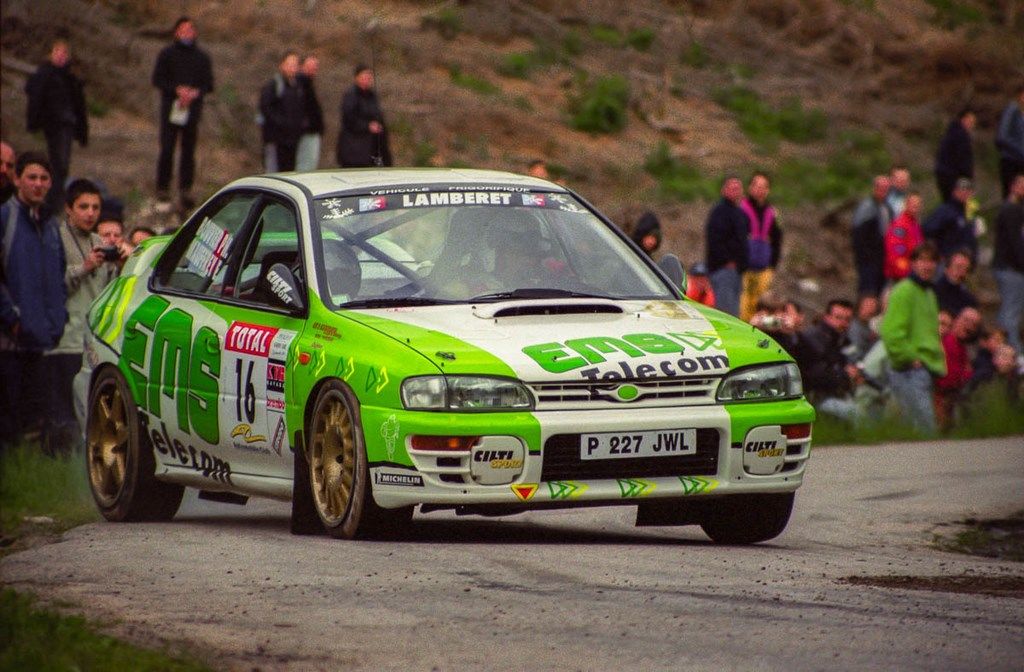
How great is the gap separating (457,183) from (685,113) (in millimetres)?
25673

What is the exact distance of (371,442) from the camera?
8.65 metres

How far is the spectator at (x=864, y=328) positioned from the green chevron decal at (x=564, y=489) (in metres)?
11.4

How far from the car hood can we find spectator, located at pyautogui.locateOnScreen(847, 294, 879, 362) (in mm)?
10596

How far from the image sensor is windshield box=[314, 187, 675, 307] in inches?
371

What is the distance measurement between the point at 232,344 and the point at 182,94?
10.7 metres

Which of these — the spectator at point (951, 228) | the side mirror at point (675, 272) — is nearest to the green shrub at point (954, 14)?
the spectator at point (951, 228)

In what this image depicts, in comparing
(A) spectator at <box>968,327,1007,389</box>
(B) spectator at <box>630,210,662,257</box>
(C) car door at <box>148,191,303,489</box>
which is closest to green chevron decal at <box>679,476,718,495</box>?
(C) car door at <box>148,191,303,489</box>

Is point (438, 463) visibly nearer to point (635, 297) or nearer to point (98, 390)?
point (635, 297)

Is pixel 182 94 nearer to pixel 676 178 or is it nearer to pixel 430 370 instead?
pixel 430 370

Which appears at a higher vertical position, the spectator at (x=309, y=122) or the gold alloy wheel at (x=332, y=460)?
the spectator at (x=309, y=122)

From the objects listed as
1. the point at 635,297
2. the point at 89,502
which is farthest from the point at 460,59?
the point at 635,297

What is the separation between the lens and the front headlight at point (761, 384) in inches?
352

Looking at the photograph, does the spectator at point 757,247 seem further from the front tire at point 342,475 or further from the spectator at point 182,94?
the front tire at point 342,475

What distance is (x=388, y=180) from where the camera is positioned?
10109 mm
